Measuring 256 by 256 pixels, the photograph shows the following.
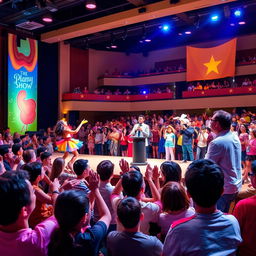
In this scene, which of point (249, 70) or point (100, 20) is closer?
point (100, 20)

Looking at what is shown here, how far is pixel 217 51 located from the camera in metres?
16.0

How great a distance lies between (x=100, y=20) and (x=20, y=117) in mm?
6486

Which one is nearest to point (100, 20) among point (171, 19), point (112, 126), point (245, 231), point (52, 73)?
point (171, 19)

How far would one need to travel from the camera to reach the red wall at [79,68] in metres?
18.7

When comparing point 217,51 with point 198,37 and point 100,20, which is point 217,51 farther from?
point 100,20

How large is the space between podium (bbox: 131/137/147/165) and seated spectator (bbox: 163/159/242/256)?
676cm

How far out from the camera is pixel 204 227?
4.61 feet

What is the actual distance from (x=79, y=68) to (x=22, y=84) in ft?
15.6

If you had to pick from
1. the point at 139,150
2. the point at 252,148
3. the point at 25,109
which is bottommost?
the point at 139,150

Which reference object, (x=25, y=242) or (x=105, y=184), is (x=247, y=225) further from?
(x=105, y=184)

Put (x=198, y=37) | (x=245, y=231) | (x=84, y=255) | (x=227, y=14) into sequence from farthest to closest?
1. (x=198, y=37)
2. (x=227, y=14)
3. (x=245, y=231)
4. (x=84, y=255)

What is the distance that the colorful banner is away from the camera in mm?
14773

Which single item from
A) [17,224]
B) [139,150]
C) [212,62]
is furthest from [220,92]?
[17,224]

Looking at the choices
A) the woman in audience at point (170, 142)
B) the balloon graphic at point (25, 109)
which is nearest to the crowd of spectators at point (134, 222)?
the woman in audience at point (170, 142)
